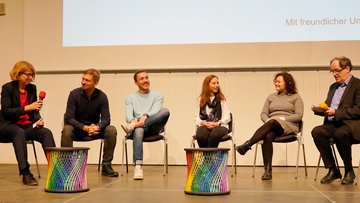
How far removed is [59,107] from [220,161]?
334 cm

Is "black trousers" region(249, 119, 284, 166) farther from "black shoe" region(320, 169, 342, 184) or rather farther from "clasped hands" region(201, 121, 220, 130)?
"black shoe" region(320, 169, 342, 184)

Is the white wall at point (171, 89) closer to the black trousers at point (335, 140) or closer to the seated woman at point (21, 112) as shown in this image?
the black trousers at point (335, 140)

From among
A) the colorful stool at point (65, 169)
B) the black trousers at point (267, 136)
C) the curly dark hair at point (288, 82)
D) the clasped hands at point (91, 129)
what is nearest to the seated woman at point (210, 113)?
the black trousers at point (267, 136)

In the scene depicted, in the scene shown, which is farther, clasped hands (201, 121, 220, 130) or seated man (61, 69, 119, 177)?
clasped hands (201, 121, 220, 130)

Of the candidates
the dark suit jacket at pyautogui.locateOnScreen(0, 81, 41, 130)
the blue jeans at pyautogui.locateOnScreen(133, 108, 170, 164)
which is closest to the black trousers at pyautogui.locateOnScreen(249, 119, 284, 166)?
the blue jeans at pyautogui.locateOnScreen(133, 108, 170, 164)

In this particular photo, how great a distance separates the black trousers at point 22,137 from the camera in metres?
3.75

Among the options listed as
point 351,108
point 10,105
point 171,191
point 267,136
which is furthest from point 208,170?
point 10,105

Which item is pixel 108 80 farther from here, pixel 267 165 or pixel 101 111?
pixel 267 165

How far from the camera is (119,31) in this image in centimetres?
571

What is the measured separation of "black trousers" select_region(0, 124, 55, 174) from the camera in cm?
375

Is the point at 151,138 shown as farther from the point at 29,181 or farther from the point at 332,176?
the point at 332,176

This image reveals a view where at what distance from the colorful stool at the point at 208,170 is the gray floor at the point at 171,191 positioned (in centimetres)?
7

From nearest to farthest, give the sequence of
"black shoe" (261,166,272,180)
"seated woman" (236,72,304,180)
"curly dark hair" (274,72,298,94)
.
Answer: "black shoe" (261,166,272,180), "seated woman" (236,72,304,180), "curly dark hair" (274,72,298,94)

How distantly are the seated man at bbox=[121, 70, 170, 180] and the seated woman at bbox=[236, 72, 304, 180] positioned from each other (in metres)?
0.78
